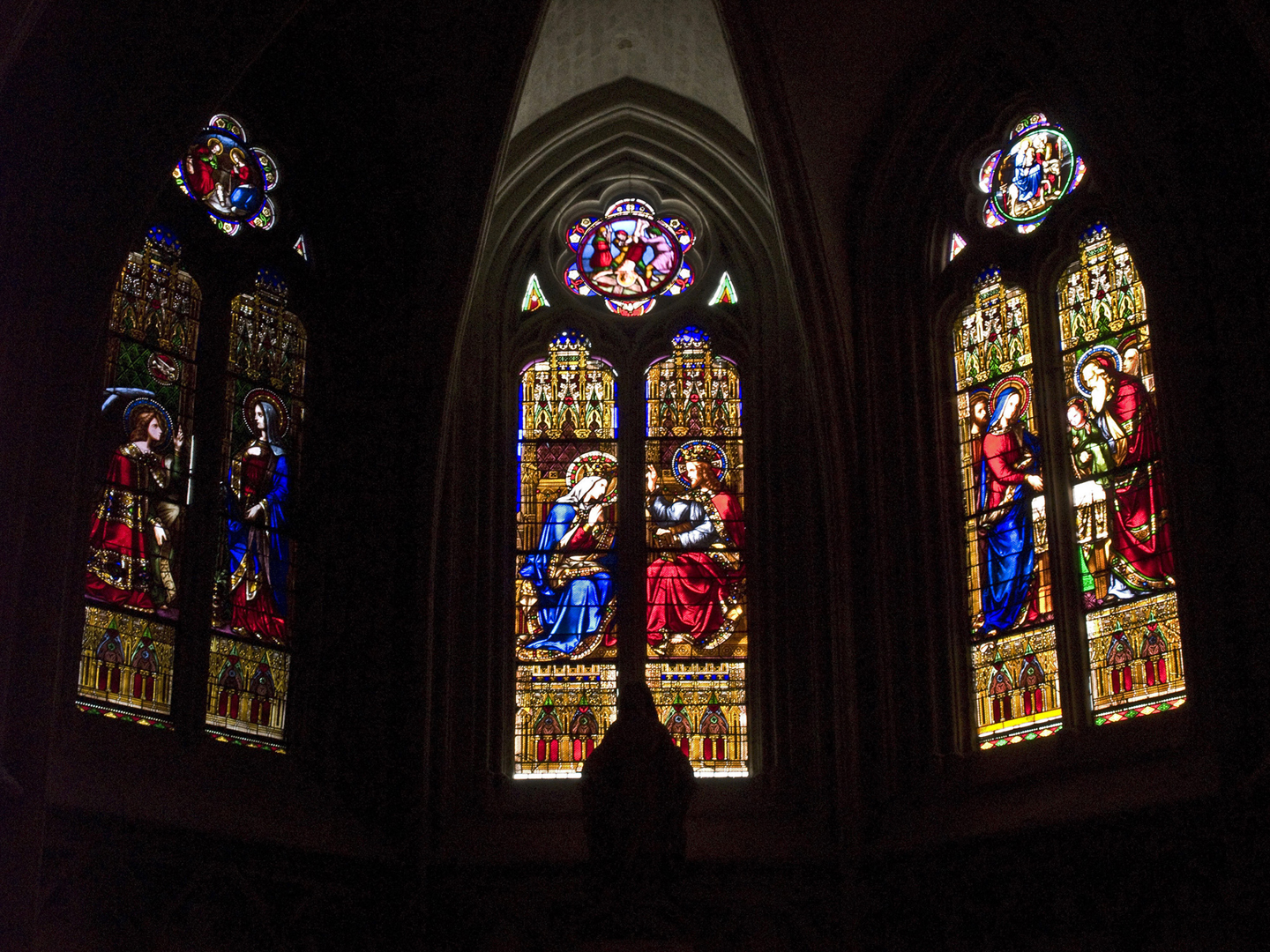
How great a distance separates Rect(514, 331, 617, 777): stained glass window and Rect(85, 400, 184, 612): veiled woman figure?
219 centimetres

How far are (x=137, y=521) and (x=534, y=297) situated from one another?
322 cm

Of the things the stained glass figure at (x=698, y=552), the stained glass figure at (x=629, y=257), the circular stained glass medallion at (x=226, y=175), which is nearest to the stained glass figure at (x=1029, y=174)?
the stained glass figure at (x=698, y=552)

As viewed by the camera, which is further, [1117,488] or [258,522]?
[258,522]

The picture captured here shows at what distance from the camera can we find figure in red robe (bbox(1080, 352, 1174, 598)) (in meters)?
11.3

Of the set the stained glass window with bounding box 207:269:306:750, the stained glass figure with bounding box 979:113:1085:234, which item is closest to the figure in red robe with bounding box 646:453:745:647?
the stained glass window with bounding box 207:269:306:750

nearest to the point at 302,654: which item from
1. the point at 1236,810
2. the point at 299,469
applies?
the point at 299,469

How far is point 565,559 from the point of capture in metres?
13.1

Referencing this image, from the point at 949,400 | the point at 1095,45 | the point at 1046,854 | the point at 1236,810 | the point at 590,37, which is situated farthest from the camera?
the point at 590,37

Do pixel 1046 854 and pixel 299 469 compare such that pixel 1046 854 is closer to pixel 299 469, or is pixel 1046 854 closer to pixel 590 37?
pixel 299 469

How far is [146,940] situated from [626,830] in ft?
7.84

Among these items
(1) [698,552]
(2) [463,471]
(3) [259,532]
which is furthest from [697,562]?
(3) [259,532]

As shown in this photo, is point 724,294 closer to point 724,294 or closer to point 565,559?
point 724,294

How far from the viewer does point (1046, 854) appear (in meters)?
10.8

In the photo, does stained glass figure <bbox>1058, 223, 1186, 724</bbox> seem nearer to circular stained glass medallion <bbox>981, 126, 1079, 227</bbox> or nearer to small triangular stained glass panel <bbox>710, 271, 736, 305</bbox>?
circular stained glass medallion <bbox>981, 126, 1079, 227</bbox>
